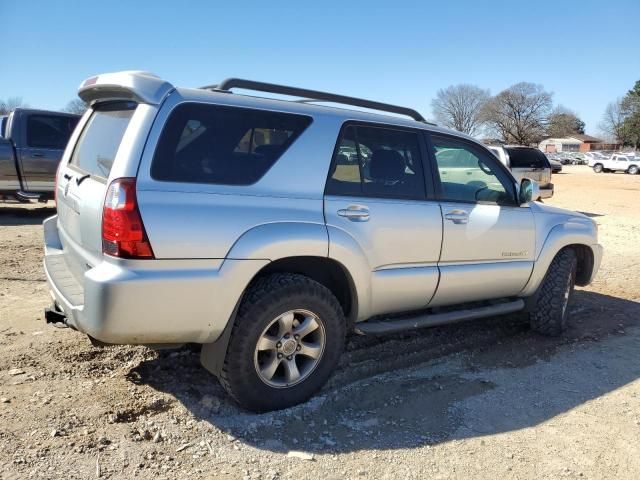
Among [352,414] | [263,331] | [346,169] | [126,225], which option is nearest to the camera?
[126,225]

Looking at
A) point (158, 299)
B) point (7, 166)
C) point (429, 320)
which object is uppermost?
point (7, 166)

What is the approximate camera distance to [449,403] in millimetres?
3609

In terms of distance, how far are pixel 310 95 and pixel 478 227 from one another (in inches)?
63.5

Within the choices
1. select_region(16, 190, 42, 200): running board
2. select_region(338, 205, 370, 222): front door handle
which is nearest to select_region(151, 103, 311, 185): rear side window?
select_region(338, 205, 370, 222): front door handle

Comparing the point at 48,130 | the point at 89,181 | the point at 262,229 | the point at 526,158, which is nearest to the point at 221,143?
the point at 262,229

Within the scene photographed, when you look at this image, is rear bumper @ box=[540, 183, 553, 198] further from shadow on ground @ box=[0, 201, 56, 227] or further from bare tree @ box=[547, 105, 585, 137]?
bare tree @ box=[547, 105, 585, 137]

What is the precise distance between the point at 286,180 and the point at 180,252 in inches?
30.7

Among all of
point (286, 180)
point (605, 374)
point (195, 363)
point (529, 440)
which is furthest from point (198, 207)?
point (605, 374)

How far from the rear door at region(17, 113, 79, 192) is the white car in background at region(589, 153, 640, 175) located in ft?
156

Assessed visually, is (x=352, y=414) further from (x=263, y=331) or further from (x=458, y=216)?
(x=458, y=216)

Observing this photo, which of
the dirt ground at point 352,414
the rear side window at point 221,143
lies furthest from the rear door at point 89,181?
the dirt ground at point 352,414

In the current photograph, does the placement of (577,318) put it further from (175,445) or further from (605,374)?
(175,445)

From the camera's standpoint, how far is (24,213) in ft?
36.9

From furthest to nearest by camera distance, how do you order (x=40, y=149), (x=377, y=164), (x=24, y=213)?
(x=24, y=213), (x=40, y=149), (x=377, y=164)
